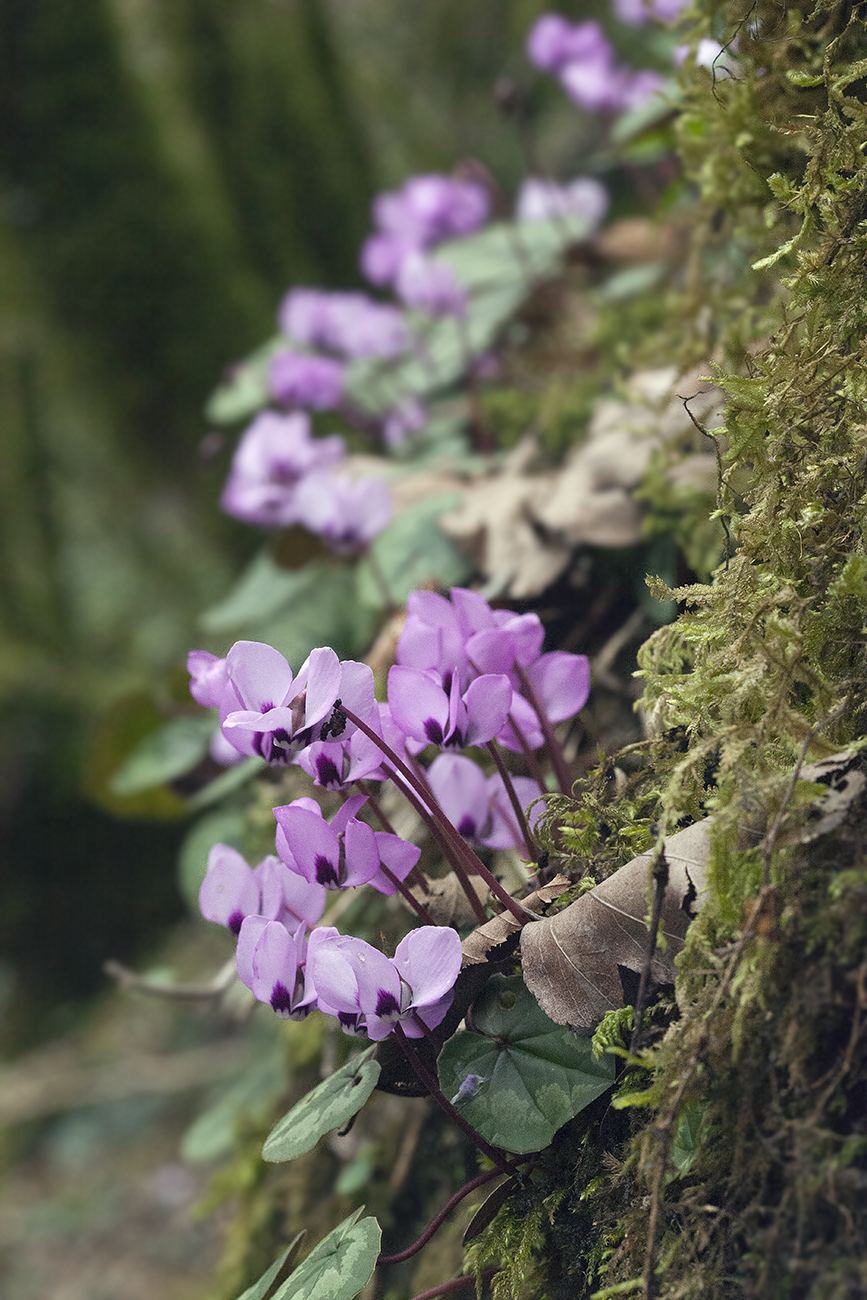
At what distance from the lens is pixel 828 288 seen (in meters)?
0.90

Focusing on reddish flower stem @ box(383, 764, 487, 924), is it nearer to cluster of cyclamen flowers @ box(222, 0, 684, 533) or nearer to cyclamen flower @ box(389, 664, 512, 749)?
cyclamen flower @ box(389, 664, 512, 749)

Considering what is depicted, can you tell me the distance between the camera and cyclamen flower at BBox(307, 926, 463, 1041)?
76 centimetres

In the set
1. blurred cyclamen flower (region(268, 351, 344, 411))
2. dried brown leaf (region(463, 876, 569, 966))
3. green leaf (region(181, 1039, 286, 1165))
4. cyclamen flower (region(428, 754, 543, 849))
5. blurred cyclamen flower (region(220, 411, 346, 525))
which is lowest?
green leaf (region(181, 1039, 286, 1165))

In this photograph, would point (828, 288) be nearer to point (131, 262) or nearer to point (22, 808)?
point (131, 262)

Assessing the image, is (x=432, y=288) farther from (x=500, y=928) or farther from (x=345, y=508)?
(x=500, y=928)

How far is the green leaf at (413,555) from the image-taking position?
5.81ft

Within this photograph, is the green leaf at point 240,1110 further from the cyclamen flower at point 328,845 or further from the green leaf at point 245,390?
the green leaf at point 245,390

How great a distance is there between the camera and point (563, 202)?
295 cm

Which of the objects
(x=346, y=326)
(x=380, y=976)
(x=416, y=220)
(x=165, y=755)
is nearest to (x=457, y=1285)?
(x=380, y=976)

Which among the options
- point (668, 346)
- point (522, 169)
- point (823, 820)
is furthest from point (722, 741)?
point (522, 169)

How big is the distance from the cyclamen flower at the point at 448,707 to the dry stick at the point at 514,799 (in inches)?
1.8

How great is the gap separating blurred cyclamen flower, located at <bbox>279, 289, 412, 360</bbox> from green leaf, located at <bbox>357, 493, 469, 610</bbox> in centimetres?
77

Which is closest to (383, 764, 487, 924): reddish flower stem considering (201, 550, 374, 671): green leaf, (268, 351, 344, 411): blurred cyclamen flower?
(201, 550, 374, 671): green leaf

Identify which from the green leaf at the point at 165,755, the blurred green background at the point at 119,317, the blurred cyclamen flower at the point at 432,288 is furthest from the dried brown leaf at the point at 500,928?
the blurred green background at the point at 119,317
